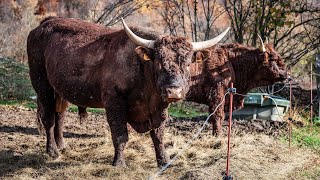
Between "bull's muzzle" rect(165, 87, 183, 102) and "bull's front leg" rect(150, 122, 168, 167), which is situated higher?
"bull's muzzle" rect(165, 87, 183, 102)

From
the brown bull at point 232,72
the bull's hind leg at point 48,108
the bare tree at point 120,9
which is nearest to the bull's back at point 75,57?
the bull's hind leg at point 48,108

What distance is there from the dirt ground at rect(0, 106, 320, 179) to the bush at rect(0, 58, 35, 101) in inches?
223

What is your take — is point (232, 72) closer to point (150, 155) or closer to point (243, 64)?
point (243, 64)

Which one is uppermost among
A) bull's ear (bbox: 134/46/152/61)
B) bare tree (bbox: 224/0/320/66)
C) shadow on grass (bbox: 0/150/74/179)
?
bare tree (bbox: 224/0/320/66)

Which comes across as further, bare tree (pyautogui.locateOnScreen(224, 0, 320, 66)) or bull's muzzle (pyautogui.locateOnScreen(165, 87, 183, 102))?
bare tree (pyautogui.locateOnScreen(224, 0, 320, 66))

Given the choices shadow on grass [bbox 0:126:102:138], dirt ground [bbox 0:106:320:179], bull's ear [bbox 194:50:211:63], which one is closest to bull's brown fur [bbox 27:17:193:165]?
bull's ear [bbox 194:50:211:63]

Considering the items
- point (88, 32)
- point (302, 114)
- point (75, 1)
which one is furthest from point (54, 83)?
point (75, 1)

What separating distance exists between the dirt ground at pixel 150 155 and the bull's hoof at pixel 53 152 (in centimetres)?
10

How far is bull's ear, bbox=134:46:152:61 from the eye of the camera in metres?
6.49

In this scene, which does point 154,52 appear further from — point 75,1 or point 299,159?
Result: point 75,1

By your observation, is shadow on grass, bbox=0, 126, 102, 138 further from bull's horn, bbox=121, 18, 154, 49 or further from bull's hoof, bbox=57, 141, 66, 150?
Answer: bull's horn, bbox=121, 18, 154, 49

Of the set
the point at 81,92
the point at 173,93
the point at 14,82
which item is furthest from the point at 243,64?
the point at 14,82

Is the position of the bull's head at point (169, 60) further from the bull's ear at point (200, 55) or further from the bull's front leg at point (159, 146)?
the bull's front leg at point (159, 146)

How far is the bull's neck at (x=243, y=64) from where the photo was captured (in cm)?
1050
